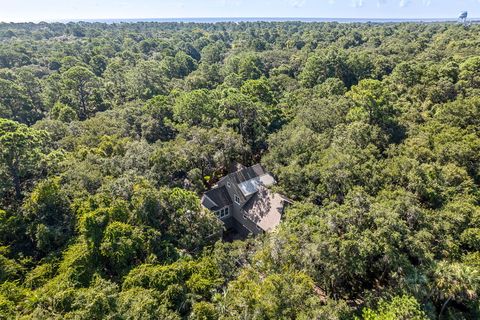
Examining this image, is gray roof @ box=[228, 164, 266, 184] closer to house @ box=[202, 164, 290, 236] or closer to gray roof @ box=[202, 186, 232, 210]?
house @ box=[202, 164, 290, 236]

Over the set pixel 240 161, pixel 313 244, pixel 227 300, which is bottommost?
pixel 240 161

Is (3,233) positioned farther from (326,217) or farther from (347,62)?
(347,62)

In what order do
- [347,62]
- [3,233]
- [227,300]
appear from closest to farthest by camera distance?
[227,300]
[3,233]
[347,62]

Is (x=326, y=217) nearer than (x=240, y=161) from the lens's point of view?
Yes

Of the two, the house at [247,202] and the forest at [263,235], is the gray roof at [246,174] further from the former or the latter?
the forest at [263,235]

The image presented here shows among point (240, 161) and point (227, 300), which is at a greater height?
point (227, 300)

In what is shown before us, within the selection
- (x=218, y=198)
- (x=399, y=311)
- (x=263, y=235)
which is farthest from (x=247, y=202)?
(x=399, y=311)

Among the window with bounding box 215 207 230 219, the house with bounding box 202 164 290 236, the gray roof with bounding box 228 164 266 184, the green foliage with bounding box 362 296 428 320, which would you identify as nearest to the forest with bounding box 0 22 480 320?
the green foliage with bounding box 362 296 428 320

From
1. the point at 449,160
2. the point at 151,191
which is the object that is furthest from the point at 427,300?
the point at 151,191
